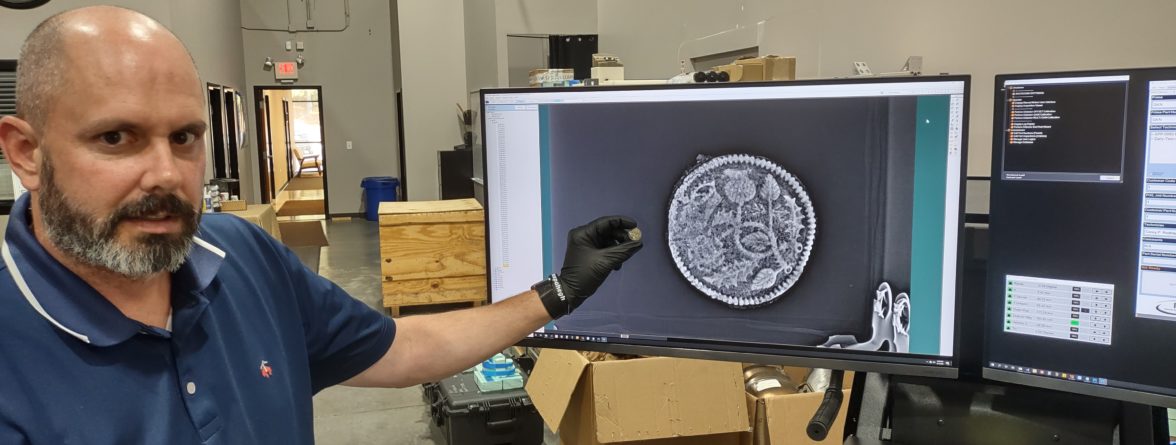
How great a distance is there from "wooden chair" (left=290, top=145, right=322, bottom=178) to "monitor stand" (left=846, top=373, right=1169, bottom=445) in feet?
59.9

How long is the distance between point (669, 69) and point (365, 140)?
19.6ft

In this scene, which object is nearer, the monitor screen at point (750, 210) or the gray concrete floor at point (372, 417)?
the monitor screen at point (750, 210)

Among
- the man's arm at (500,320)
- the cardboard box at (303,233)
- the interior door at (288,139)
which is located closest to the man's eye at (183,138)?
the man's arm at (500,320)

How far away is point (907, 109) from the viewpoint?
42.9 inches

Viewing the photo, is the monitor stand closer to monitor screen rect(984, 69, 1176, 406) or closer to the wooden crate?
monitor screen rect(984, 69, 1176, 406)

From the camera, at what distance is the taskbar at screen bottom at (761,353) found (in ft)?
3.73

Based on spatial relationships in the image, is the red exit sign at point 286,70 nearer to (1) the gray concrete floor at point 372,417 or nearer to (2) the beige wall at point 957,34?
(2) the beige wall at point 957,34

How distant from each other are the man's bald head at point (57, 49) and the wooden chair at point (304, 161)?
1811cm

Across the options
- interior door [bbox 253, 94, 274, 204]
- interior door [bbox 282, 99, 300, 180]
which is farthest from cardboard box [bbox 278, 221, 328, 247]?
interior door [bbox 282, 99, 300, 180]

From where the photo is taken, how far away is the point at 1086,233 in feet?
3.40

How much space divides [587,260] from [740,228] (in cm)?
24

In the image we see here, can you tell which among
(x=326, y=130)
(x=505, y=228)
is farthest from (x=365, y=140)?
(x=505, y=228)

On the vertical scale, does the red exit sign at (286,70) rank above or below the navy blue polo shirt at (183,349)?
above

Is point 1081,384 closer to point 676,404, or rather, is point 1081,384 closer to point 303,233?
point 676,404
